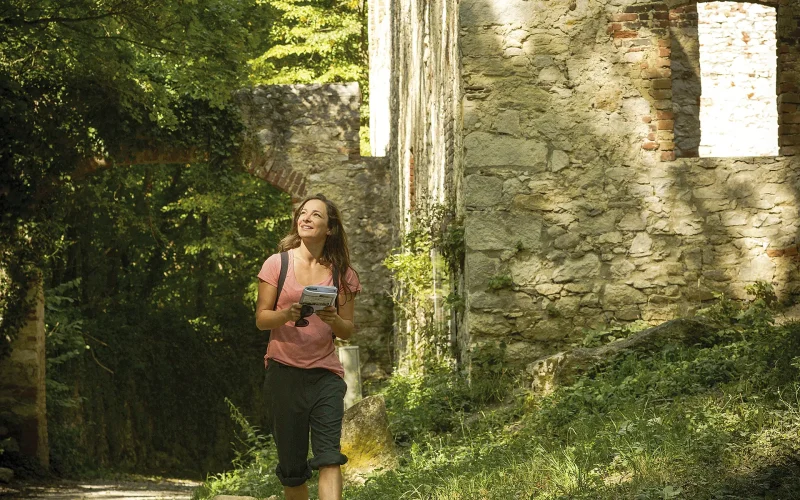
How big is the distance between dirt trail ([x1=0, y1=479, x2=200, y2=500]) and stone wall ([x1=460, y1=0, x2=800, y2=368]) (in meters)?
3.74

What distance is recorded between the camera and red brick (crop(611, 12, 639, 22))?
333 inches

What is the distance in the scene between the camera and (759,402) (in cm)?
535

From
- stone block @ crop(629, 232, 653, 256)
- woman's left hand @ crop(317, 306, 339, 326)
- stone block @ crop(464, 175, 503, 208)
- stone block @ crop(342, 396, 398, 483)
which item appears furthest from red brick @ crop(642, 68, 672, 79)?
woman's left hand @ crop(317, 306, 339, 326)

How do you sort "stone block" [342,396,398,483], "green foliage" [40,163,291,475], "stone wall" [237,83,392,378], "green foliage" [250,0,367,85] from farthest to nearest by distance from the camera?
"green foliage" [250,0,367,85] < "green foliage" [40,163,291,475] < "stone wall" [237,83,392,378] < "stone block" [342,396,398,483]

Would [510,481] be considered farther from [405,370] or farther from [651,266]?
[405,370]

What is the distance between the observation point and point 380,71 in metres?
17.6

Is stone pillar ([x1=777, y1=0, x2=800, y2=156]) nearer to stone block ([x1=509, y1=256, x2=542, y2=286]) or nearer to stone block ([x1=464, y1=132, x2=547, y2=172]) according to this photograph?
stone block ([x1=464, y1=132, x2=547, y2=172])

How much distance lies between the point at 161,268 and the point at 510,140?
38.3ft

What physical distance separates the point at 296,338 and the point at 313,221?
53 centimetres

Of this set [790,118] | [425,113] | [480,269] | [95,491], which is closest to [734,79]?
[425,113]

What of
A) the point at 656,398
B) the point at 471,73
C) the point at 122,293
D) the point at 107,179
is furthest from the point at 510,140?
the point at 122,293

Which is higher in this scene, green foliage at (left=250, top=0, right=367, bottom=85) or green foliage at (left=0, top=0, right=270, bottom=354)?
green foliage at (left=250, top=0, right=367, bottom=85)

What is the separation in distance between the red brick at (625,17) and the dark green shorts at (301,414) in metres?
5.03

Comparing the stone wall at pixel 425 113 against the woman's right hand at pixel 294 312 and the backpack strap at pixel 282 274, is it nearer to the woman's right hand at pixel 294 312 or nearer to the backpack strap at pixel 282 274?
the backpack strap at pixel 282 274
